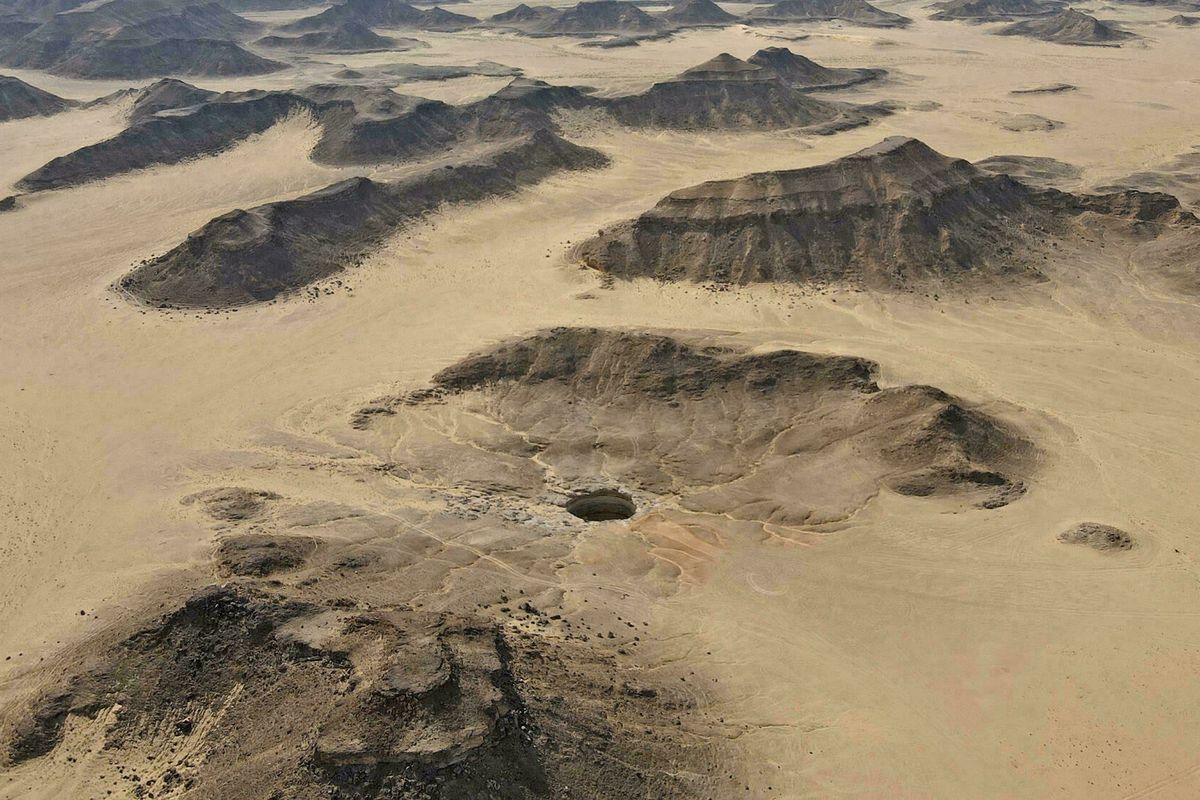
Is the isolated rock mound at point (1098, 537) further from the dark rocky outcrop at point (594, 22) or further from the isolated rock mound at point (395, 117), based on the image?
the dark rocky outcrop at point (594, 22)

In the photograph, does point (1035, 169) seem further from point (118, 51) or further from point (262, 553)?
point (118, 51)

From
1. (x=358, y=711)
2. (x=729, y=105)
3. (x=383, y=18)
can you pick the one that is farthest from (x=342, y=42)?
(x=358, y=711)

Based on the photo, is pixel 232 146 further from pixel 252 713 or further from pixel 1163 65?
pixel 1163 65

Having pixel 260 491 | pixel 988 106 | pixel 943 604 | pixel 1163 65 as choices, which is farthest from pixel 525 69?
pixel 943 604

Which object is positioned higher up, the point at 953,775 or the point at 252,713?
the point at 252,713

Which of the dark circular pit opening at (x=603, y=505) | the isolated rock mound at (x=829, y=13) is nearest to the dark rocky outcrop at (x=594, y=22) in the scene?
the isolated rock mound at (x=829, y=13)

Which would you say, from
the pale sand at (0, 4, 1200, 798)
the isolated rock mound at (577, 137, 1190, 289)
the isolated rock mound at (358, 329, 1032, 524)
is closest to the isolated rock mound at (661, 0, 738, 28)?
the pale sand at (0, 4, 1200, 798)

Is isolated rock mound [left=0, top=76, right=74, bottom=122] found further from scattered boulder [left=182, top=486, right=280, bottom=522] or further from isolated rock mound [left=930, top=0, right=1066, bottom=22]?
isolated rock mound [left=930, top=0, right=1066, bottom=22]
